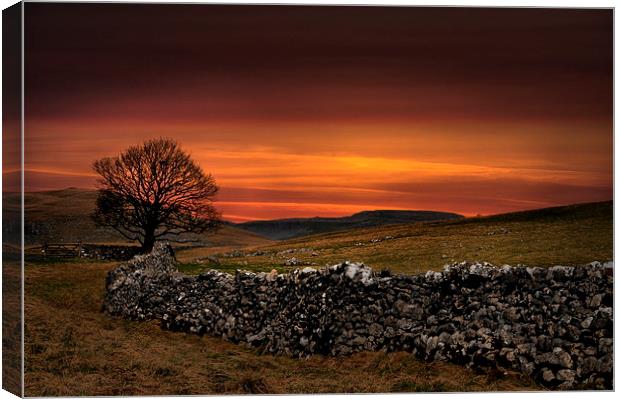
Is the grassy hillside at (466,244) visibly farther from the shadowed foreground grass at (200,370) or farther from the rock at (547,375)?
the shadowed foreground grass at (200,370)

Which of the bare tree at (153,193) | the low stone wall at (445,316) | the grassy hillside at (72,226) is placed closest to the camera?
the low stone wall at (445,316)

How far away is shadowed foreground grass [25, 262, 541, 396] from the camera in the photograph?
16.1 m

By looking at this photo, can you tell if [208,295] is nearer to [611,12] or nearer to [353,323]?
[353,323]

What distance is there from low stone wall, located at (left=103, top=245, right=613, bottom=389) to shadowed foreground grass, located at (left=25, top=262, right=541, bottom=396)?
29 centimetres

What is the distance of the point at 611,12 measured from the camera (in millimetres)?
18391

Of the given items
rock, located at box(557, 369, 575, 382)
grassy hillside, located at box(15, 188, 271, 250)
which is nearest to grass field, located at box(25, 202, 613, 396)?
rock, located at box(557, 369, 575, 382)

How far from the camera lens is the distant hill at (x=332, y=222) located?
1010 inches

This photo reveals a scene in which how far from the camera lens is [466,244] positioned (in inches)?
1117

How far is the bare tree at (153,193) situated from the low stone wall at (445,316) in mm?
7062

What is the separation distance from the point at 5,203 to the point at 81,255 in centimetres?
1457

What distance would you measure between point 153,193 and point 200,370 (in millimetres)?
13028

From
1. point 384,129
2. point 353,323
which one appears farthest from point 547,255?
point 353,323

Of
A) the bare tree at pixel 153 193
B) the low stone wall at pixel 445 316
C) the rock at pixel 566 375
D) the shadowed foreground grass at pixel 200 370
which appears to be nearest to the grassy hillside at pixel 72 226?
the bare tree at pixel 153 193

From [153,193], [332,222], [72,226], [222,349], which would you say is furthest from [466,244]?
[72,226]
